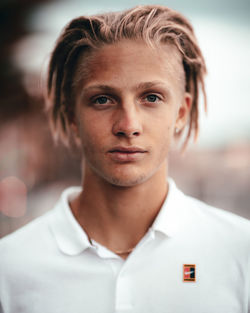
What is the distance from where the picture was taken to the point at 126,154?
4.37 feet

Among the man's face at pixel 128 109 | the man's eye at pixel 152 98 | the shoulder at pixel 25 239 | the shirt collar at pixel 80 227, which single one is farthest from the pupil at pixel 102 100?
the shoulder at pixel 25 239

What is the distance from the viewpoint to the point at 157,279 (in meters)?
1.38

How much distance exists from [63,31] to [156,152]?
69 cm

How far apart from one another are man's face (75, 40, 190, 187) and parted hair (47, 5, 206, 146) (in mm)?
52

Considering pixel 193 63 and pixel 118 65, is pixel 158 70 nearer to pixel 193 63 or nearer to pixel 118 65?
pixel 118 65

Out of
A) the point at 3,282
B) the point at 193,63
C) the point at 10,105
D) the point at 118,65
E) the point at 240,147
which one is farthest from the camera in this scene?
the point at 240,147

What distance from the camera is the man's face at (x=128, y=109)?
132 centimetres

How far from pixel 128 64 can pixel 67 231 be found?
0.75 meters

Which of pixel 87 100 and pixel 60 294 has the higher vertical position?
pixel 87 100

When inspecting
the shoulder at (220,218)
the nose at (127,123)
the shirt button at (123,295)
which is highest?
the nose at (127,123)

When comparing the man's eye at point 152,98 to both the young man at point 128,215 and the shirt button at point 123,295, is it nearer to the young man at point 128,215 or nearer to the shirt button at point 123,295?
the young man at point 128,215

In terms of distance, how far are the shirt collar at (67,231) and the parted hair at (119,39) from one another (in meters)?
0.42

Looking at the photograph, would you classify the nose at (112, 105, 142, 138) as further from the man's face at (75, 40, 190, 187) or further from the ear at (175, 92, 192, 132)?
the ear at (175, 92, 192, 132)

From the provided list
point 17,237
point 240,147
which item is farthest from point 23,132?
point 17,237
